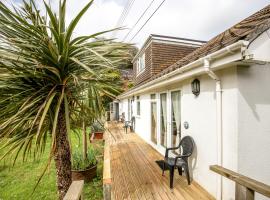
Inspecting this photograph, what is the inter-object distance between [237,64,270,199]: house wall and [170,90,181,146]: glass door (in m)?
2.29

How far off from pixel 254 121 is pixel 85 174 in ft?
15.2

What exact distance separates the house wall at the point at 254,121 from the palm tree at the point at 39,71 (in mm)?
2140

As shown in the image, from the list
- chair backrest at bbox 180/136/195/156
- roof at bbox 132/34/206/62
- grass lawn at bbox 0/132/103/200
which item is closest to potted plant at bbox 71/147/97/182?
grass lawn at bbox 0/132/103/200

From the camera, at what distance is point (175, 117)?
548cm

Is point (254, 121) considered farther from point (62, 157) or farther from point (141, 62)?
point (141, 62)

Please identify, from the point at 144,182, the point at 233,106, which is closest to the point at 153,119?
the point at 144,182

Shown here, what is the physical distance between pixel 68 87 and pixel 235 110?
9.01 ft

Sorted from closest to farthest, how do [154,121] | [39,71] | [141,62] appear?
[39,71] < [154,121] < [141,62]

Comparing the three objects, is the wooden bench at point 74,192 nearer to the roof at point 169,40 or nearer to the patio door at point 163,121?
the patio door at point 163,121

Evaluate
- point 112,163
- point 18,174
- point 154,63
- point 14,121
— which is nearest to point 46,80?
point 14,121

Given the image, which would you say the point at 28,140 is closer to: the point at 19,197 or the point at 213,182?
the point at 213,182

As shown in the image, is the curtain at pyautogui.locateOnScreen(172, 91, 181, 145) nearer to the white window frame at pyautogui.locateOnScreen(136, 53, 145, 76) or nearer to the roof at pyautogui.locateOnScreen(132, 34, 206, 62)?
the roof at pyautogui.locateOnScreen(132, 34, 206, 62)

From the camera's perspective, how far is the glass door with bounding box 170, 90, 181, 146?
522 cm

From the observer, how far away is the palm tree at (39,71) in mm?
2240
